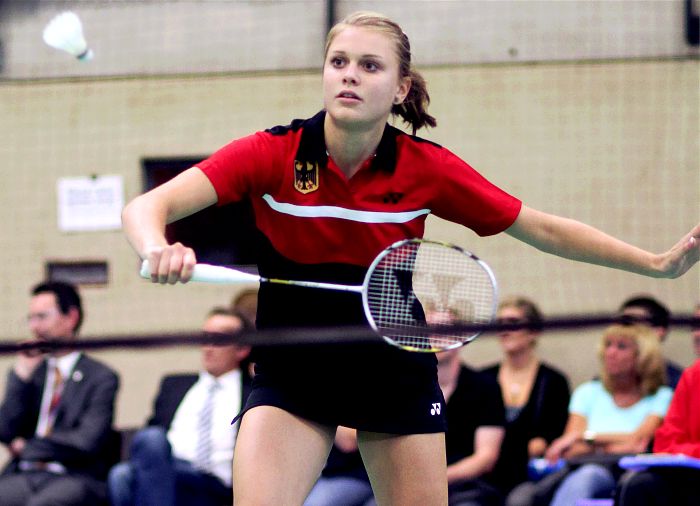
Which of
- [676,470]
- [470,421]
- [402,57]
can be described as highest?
[402,57]

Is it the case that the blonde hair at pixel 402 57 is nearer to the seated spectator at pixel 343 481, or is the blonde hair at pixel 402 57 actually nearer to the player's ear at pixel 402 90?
the player's ear at pixel 402 90

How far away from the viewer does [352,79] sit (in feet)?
12.3

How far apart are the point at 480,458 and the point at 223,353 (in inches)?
56.0

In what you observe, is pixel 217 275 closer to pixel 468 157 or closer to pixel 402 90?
pixel 402 90

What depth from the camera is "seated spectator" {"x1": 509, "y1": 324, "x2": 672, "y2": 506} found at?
6.32 metres

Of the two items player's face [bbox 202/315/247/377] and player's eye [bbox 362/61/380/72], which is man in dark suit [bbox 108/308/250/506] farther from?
player's eye [bbox 362/61/380/72]

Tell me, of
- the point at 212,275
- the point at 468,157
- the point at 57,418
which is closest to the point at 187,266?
the point at 212,275

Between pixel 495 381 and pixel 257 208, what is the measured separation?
2.79 m

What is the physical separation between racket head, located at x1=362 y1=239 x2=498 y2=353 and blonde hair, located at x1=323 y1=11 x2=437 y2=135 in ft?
1.43

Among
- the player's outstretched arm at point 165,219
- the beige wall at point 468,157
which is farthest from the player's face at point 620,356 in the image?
the player's outstretched arm at point 165,219

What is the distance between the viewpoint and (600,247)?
393 centimetres

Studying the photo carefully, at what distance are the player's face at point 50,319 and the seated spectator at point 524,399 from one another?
Result: 2.29 metres

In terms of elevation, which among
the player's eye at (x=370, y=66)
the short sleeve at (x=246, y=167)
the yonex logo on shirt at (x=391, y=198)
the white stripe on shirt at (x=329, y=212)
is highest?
the player's eye at (x=370, y=66)

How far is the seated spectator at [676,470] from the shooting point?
17.2 feet
